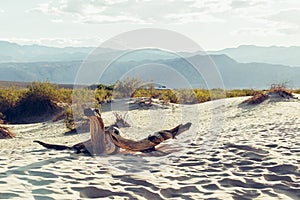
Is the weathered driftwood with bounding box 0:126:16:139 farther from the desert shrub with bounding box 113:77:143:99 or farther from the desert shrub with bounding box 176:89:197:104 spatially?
the desert shrub with bounding box 176:89:197:104

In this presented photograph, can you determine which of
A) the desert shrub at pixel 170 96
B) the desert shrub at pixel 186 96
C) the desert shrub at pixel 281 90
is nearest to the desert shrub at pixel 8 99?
the desert shrub at pixel 170 96

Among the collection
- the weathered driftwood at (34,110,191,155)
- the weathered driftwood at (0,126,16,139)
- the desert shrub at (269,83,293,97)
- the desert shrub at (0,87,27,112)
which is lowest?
the weathered driftwood at (0,126,16,139)

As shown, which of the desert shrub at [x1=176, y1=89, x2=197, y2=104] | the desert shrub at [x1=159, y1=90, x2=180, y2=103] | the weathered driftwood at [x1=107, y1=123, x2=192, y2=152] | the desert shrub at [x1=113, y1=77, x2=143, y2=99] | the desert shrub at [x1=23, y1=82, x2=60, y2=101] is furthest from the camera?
the desert shrub at [x1=113, y1=77, x2=143, y2=99]

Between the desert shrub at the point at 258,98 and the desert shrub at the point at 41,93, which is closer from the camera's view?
the desert shrub at the point at 258,98

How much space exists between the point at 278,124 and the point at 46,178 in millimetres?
7987

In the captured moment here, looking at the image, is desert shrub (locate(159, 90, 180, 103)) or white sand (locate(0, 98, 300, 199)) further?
desert shrub (locate(159, 90, 180, 103))

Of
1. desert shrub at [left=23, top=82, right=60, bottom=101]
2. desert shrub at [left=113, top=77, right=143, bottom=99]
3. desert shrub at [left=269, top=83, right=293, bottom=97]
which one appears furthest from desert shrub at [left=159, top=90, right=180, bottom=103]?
desert shrub at [left=23, top=82, right=60, bottom=101]

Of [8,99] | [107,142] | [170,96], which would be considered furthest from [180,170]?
[8,99]

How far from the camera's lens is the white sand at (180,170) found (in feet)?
18.4

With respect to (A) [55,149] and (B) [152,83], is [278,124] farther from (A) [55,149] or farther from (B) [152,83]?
(B) [152,83]

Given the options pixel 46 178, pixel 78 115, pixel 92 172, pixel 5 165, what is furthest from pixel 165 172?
pixel 78 115

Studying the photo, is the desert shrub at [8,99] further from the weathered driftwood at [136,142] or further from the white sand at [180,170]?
the weathered driftwood at [136,142]

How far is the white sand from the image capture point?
561 cm

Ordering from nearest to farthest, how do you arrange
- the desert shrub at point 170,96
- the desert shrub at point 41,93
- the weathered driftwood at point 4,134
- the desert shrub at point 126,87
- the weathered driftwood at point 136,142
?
the weathered driftwood at point 136,142 → the weathered driftwood at point 4,134 → the desert shrub at point 170,96 → the desert shrub at point 41,93 → the desert shrub at point 126,87
